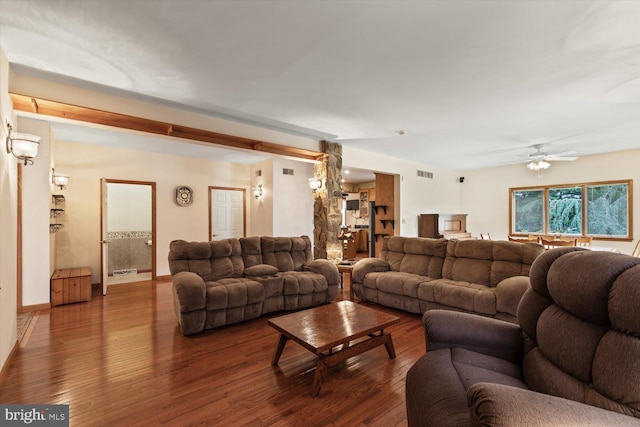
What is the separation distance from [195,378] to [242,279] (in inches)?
59.8

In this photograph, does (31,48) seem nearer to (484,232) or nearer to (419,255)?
(419,255)

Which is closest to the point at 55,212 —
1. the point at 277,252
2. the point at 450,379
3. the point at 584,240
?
the point at 277,252

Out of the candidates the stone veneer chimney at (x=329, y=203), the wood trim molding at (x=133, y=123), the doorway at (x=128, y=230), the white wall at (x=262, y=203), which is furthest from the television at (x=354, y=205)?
the doorway at (x=128, y=230)

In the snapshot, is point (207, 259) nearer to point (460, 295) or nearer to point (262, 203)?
point (262, 203)

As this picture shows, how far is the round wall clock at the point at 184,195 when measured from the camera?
605 centimetres

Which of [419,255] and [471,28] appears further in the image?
[419,255]

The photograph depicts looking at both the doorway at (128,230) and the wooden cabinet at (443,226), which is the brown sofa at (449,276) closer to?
the wooden cabinet at (443,226)

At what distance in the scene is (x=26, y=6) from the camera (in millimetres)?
1914

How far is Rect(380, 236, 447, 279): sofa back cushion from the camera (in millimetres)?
3908

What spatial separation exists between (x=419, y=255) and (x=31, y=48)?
4743mm

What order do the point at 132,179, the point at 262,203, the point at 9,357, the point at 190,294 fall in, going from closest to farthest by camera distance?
the point at 9,357 → the point at 190,294 → the point at 132,179 → the point at 262,203

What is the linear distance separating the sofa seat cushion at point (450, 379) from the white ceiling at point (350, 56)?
7.32ft

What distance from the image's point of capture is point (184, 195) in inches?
241

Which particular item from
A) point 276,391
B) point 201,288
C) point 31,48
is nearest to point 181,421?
point 276,391
